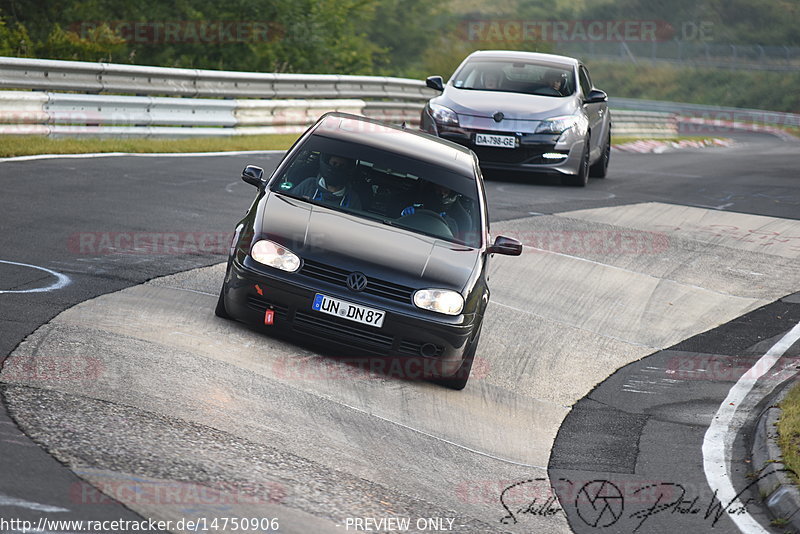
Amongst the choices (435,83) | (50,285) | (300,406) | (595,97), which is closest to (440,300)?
(300,406)

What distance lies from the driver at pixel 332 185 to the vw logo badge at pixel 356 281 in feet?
3.24

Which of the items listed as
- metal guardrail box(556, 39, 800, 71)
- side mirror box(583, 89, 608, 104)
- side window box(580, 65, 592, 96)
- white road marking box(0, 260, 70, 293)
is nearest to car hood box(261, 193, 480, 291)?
white road marking box(0, 260, 70, 293)

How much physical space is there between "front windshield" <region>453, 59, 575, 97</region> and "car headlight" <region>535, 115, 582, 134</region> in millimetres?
792

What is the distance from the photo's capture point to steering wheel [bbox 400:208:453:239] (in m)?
8.18

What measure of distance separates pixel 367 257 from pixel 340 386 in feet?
2.84

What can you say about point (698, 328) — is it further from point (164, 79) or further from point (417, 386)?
point (164, 79)

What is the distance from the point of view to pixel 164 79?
18.8 m

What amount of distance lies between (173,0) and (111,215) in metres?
24.7

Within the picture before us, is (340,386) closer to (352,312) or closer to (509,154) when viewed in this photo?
(352,312)

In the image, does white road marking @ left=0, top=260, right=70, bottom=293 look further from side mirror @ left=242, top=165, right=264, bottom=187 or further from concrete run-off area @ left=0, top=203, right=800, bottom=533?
side mirror @ left=242, top=165, right=264, bottom=187

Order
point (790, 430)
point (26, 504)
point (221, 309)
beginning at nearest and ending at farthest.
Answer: point (26, 504) < point (790, 430) < point (221, 309)

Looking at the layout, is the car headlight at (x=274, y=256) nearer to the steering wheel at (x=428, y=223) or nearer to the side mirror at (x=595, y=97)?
the steering wheel at (x=428, y=223)

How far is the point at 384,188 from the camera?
8.44m
